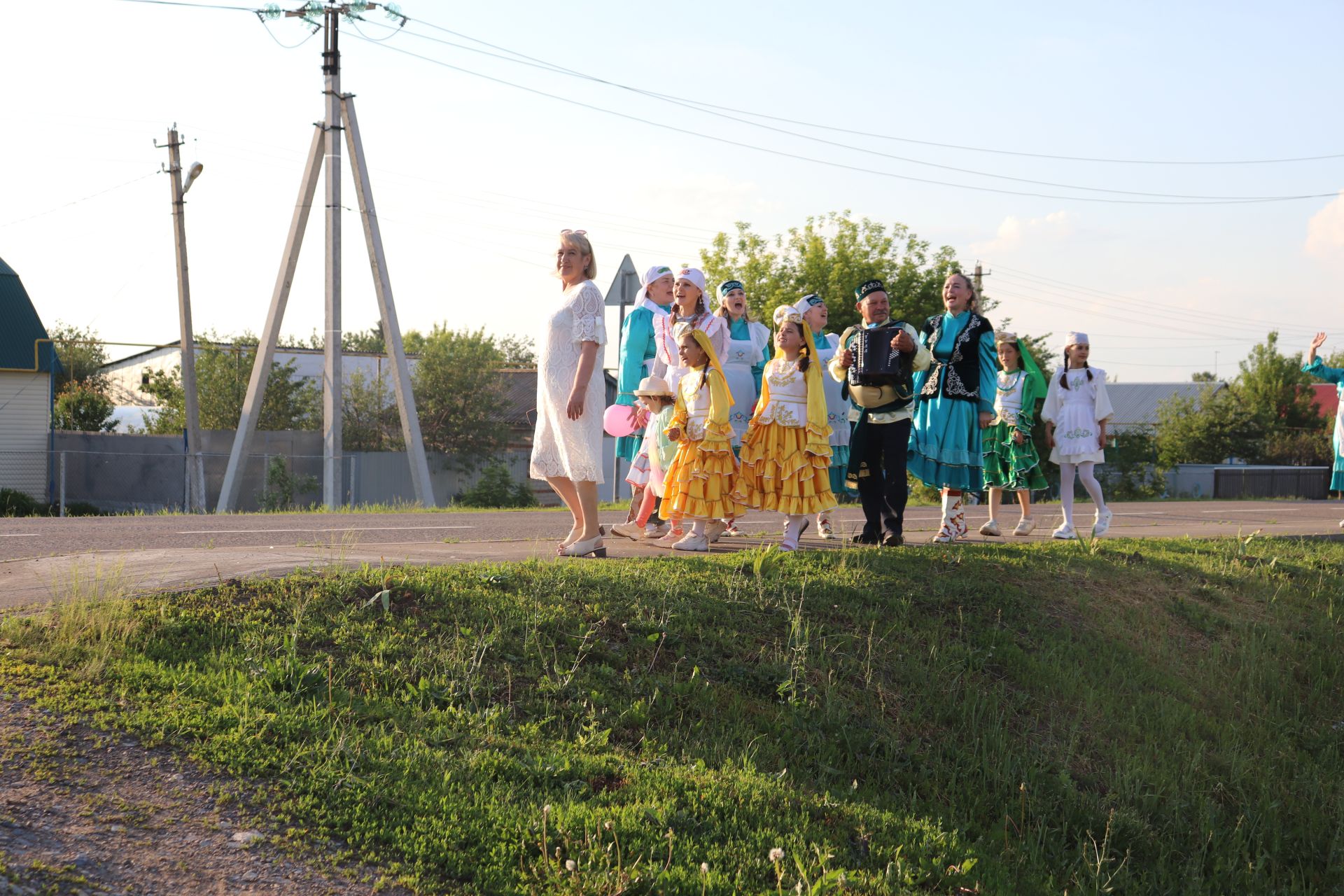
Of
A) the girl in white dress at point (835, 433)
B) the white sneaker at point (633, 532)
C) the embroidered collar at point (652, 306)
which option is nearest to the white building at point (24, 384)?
the white sneaker at point (633, 532)

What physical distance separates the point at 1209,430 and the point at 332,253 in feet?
116

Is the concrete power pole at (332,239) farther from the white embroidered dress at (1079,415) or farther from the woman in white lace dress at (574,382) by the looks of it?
the woman in white lace dress at (574,382)

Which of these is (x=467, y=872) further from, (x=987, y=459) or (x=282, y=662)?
(x=987, y=459)

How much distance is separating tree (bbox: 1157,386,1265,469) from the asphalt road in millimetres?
27322

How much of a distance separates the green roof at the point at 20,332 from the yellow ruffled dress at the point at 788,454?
2917 centimetres

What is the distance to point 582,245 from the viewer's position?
8.06m

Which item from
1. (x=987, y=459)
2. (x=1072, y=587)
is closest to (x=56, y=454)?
(x=987, y=459)

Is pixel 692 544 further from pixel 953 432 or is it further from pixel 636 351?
pixel 953 432

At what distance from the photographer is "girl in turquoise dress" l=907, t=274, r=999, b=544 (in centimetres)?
1031

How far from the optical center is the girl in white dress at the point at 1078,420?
12.1 metres

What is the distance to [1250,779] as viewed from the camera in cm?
708

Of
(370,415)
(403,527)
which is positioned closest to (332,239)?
(403,527)

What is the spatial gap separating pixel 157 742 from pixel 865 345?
6412 millimetres

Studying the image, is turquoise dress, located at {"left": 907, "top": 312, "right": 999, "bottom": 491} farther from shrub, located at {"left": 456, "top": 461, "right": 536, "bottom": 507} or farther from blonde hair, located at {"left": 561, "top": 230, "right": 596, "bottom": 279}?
shrub, located at {"left": 456, "top": 461, "right": 536, "bottom": 507}
